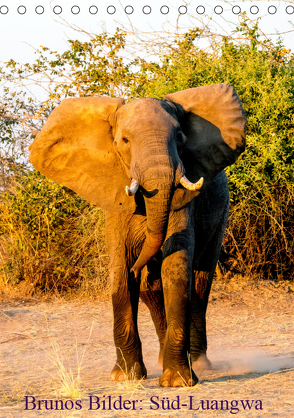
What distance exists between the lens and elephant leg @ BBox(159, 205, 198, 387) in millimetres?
4746

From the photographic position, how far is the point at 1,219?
10.8 metres

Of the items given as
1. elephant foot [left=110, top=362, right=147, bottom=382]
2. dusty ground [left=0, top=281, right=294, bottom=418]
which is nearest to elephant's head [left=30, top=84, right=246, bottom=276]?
elephant foot [left=110, top=362, right=147, bottom=382]

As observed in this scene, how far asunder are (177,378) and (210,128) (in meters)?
2.04

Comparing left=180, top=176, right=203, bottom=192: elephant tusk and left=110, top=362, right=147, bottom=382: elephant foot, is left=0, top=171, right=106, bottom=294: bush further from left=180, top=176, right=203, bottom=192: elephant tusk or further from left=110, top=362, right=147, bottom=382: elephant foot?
left=180, top=176, right=203, bottom=192: elephant tusk

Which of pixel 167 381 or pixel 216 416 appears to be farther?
pixel 167 381

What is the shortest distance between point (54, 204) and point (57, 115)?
17.8 feet

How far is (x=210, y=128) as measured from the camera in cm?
533

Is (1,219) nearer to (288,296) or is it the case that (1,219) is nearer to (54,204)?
(54,204)

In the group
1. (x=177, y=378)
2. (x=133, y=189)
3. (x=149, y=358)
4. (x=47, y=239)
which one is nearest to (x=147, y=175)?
(x=133, y=189)

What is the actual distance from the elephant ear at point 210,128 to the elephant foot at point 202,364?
1768 millimetres

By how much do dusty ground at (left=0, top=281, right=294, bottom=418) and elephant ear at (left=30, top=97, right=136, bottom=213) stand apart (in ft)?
4.24

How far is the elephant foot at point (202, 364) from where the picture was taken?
19.6ft

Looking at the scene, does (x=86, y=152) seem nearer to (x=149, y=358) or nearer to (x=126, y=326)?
(x=126, y=326)

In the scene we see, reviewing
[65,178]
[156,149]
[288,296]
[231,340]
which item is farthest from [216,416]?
[288,296]
